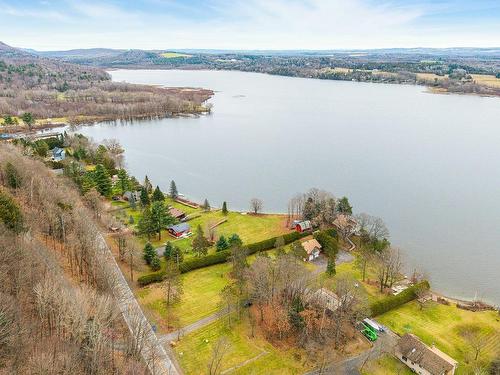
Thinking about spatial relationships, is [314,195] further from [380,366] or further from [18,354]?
[18,354]

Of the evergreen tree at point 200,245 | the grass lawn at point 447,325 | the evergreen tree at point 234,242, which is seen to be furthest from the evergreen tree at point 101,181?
the grass lawn at point 447,325

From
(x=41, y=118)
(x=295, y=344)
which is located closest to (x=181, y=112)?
(x=41, y=118)

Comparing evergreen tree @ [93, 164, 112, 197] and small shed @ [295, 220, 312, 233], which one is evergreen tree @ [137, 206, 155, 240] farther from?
small shed @ [295, 220, 312, 233]

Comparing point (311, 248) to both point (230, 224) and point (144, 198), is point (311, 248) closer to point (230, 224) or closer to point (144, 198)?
point (230, 224)

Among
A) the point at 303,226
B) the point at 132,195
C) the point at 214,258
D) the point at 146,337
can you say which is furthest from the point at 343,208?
the point at 146,337

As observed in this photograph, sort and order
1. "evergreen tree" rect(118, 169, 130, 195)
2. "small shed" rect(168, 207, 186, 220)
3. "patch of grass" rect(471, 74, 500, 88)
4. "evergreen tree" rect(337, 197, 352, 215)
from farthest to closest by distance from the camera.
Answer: "patch of grass" rect(471, 74, 500, 88), "evergreen tree" rect(118, 169, 130, 195), "small shed" rect(168, 207, 186, 220), "evergreen tree" rect(337, 197, 352, 215)

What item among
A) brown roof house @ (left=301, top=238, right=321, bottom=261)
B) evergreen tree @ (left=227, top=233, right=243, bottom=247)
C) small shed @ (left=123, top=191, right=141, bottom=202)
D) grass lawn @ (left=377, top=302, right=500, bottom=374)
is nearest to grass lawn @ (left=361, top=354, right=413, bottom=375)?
grass lawn @ (left=377, top=302, right=500, bottom=374)

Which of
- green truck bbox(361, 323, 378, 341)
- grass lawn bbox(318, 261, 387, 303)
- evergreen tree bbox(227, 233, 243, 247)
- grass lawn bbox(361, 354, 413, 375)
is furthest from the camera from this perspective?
evergreen tree bbox(227, 233, 243, 247)
